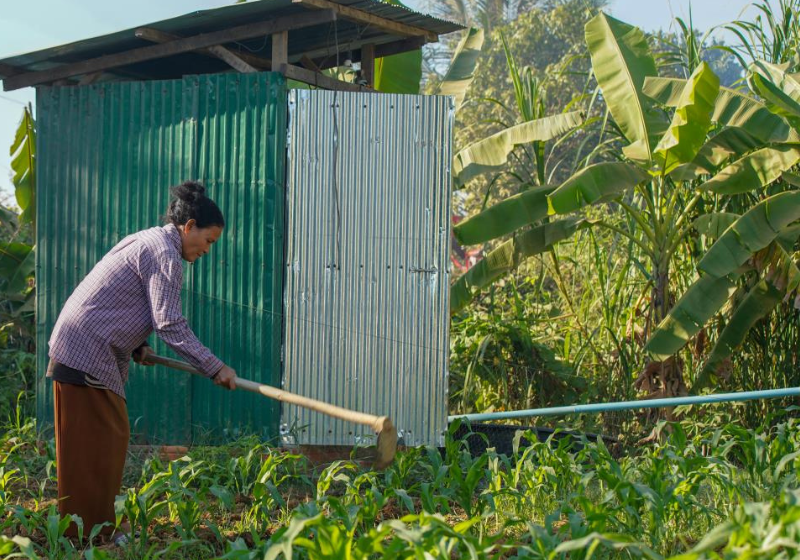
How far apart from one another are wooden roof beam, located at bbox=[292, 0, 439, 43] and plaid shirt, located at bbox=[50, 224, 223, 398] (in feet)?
6.79

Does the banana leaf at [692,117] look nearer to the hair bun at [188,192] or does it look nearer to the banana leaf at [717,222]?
the banana leaf at [717,222]

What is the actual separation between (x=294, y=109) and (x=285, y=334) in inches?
56.2

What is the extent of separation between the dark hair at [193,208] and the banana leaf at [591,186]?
2655mm

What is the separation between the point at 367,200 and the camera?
6121 mm

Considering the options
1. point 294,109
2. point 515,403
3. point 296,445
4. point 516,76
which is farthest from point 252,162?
point 515,403

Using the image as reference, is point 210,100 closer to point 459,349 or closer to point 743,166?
point 459,349

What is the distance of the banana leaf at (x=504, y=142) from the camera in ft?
23.7

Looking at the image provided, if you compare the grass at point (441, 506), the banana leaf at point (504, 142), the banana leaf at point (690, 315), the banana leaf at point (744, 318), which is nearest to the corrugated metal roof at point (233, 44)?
the banana leaf at point (504, 142)

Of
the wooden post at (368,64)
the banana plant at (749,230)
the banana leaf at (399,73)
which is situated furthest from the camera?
the banana leaf at (399,73)

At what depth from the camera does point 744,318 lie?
6.90 m

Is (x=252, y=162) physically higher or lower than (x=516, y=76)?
lower

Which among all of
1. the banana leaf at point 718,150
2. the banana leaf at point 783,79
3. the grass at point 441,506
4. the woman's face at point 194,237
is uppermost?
the banana leaf at point 783,79

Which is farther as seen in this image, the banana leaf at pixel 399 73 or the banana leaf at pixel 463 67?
the banana leaf at pixel 463 67

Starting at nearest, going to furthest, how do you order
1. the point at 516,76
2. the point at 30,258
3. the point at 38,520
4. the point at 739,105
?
the point at 38,520, the point at 739,105, the point at 516,76, the point at 30,258
